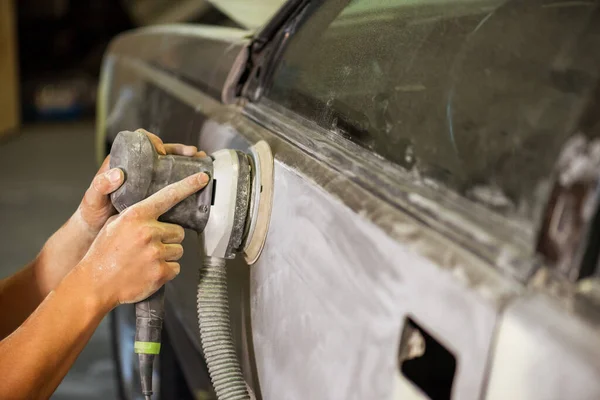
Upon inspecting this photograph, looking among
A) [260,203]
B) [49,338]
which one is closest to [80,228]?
[49,338]

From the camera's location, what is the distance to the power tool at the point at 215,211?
31.4 inches

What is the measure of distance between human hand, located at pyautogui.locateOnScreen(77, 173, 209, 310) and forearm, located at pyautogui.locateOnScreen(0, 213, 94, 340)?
258 mm

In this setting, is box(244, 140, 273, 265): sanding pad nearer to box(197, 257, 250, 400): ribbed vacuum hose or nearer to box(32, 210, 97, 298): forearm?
box(197, 257, 250, 400): ribbed vacuum hose

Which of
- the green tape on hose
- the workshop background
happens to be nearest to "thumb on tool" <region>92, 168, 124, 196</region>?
the green tape on hose

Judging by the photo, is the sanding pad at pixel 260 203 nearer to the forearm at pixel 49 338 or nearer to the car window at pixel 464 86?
the car window at pixel 464 86

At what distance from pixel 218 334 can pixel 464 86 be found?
462mm

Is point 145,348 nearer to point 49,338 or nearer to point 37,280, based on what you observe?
point 49,338

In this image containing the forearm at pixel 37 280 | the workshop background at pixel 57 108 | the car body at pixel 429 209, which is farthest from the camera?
the workshop background at pixel 57 108

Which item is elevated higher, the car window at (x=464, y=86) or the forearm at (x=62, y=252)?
the car window at (x=464, y=86)

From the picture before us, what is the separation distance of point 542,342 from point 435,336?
10 centimetres

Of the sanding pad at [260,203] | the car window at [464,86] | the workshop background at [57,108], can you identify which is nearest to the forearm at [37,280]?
the sanding pad at [260,203]

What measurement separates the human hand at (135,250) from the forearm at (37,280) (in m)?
0.26

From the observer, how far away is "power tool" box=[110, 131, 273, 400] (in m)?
0.80

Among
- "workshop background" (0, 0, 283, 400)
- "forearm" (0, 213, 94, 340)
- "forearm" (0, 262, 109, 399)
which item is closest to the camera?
"forearm" (0, 262, 109, 399)
